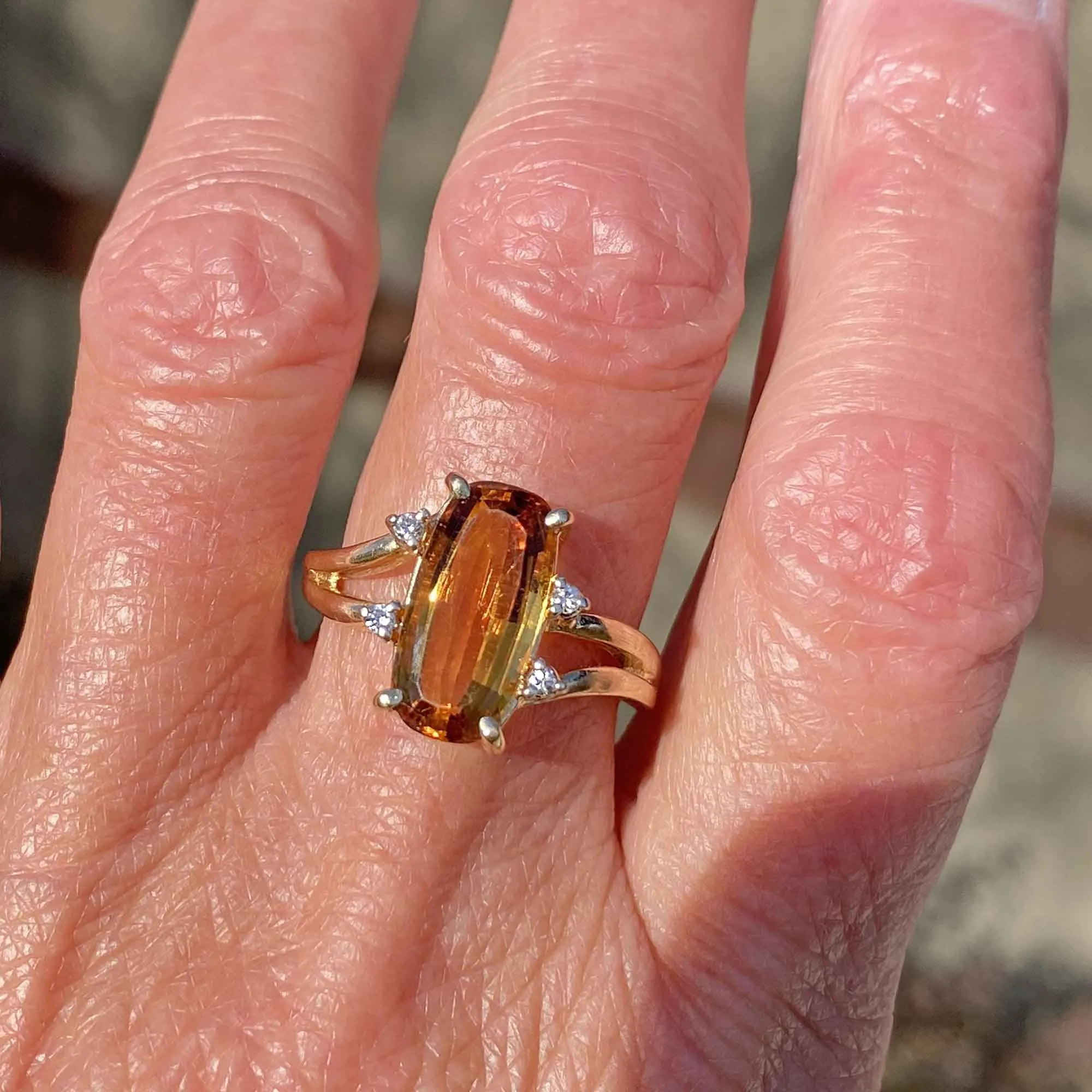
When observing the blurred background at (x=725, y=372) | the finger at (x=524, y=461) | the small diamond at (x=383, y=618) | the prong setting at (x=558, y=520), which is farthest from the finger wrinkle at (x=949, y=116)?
the blurred background at (x=725, y=372)

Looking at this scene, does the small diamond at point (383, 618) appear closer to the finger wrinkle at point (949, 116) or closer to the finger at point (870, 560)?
the finger at point (870, 560)

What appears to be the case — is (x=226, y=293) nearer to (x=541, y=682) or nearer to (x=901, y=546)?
(x=541, y=682)

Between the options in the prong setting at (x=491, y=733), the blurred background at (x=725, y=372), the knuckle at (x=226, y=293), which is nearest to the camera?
the prong setting at (x=491, y=733)

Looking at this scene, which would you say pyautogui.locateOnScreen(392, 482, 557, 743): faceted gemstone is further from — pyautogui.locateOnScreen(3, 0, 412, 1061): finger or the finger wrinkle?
the finger wrinkle

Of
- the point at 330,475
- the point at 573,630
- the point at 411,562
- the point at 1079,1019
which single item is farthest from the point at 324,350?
the point at 1079,1019

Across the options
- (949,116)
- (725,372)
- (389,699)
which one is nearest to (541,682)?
(389,699)

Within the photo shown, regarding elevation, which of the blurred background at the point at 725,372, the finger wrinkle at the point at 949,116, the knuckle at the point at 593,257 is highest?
the finger wrinkle at the point at 949,116

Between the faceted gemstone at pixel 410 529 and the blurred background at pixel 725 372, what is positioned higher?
the faceted gemstone at pixel 410 529
